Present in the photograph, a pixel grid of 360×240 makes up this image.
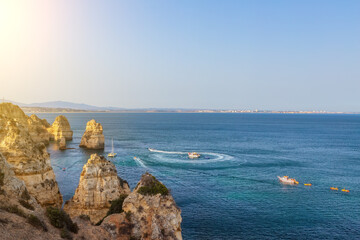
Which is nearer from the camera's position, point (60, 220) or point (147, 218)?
point (60, 220)

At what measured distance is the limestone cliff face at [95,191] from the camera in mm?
34906

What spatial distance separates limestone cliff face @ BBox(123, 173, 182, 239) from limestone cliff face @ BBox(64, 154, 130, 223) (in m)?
11.0

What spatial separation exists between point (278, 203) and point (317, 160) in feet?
162

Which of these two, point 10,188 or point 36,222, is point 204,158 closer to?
point 10,188

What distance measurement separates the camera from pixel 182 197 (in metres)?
56.7

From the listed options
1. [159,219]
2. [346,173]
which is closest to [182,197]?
[159,219]

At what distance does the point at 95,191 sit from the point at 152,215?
13.2 meters

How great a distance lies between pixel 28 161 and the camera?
33031mm

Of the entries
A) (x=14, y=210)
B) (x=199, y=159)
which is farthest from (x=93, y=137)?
(x=14, y=210)

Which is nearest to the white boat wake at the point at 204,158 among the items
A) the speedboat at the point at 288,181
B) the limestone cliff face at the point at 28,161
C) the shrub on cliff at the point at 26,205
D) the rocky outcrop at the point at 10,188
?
the speedboat at the point at 288,181

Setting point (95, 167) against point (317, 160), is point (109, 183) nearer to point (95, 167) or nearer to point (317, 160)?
point (95, 167)

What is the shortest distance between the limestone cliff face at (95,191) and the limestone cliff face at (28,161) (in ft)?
9.22

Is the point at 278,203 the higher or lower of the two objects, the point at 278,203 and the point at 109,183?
the lower

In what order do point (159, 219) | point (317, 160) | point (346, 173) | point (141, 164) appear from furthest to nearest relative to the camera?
1. point (317, 160)
2. point (141, 164)
3. point (346, 173)
4. point (159, 219)
